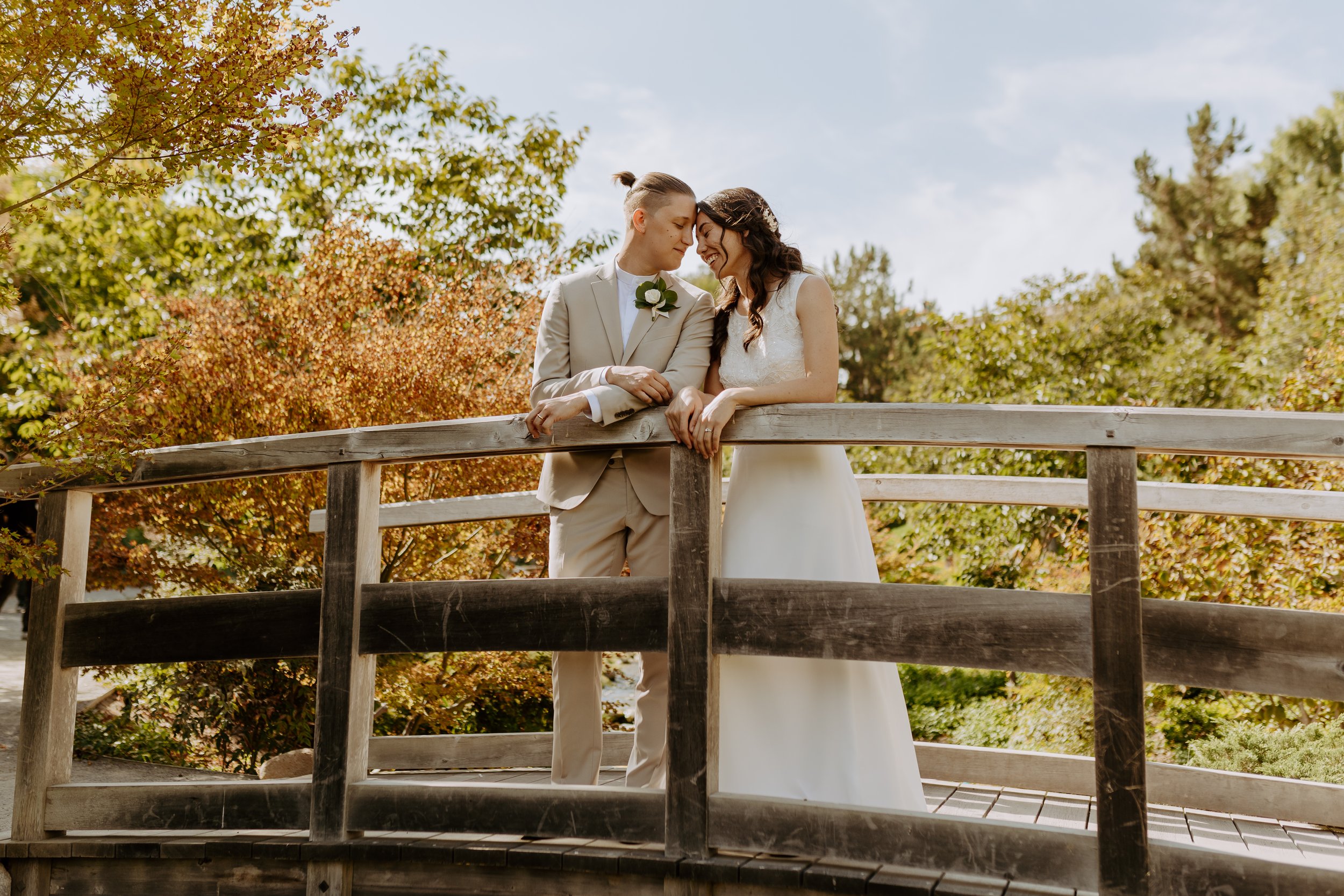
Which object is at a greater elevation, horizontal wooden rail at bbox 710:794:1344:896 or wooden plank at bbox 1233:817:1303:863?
horizontal wooden rail at bbox 710:794:1344:896

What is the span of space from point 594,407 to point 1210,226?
23368mm

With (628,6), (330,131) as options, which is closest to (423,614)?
(330,131)

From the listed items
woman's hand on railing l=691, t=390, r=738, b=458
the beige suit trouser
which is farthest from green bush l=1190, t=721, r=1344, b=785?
woman's hand on railing l=691, t=390, r=738, b=458

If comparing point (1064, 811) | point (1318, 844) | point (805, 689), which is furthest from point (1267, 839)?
point (805, 689)

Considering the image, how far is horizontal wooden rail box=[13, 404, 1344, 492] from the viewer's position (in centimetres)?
233

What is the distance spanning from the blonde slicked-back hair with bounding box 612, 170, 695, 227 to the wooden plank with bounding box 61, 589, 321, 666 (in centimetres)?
163

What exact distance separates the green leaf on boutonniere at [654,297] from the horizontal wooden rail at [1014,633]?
99 cm

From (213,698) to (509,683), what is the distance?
6.37ft

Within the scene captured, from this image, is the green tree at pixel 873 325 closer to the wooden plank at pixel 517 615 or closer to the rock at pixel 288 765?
the rock at pixel 288 765

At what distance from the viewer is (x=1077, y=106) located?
3055 cm

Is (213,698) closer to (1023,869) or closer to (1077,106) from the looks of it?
(1023,869)

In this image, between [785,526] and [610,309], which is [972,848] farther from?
[610,309]

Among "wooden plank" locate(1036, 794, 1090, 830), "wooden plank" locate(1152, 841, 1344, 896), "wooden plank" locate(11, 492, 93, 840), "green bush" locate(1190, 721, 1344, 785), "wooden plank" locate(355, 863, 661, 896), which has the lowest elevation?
"wooden plank" locate(355, 863, 661, 896)

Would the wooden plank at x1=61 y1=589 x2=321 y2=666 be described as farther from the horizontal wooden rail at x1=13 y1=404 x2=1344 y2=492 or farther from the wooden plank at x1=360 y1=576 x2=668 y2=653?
the horizontal wooden rail at x1=13 y1=404 x2=1344 y2=492
